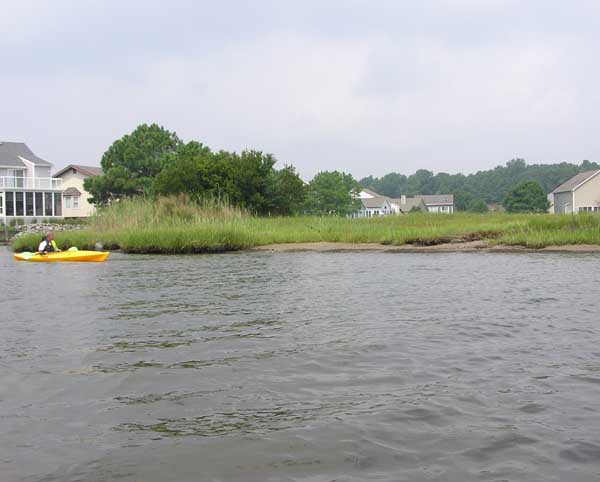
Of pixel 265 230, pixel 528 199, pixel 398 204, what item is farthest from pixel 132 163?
pixel 398 204

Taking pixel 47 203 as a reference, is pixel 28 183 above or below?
above

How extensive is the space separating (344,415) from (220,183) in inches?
1439

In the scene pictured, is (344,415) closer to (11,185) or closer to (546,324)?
(546,324)

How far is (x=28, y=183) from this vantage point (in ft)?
211

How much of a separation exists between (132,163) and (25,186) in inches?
434

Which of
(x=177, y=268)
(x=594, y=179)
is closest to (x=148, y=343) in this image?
(x=177, y=268)

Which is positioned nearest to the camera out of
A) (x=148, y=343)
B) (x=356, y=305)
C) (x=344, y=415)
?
(x=344, y=415)

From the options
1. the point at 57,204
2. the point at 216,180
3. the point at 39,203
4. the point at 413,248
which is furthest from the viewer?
the point at 57,204

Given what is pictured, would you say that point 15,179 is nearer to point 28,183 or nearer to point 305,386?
point 28,183

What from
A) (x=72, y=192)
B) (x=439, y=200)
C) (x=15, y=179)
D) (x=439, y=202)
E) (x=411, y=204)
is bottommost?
(x=411, y=204)

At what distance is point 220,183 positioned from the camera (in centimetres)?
4109

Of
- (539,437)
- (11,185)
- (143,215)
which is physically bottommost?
(539,437)

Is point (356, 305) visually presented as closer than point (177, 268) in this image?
Yes

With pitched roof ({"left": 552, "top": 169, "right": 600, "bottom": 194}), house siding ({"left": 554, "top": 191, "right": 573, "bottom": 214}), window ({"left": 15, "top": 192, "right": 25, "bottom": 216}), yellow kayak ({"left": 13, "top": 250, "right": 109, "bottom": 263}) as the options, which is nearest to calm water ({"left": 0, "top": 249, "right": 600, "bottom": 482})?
yellow kayak ({"left": 13, "top": 250, "right": 109, "bottom": 263})
